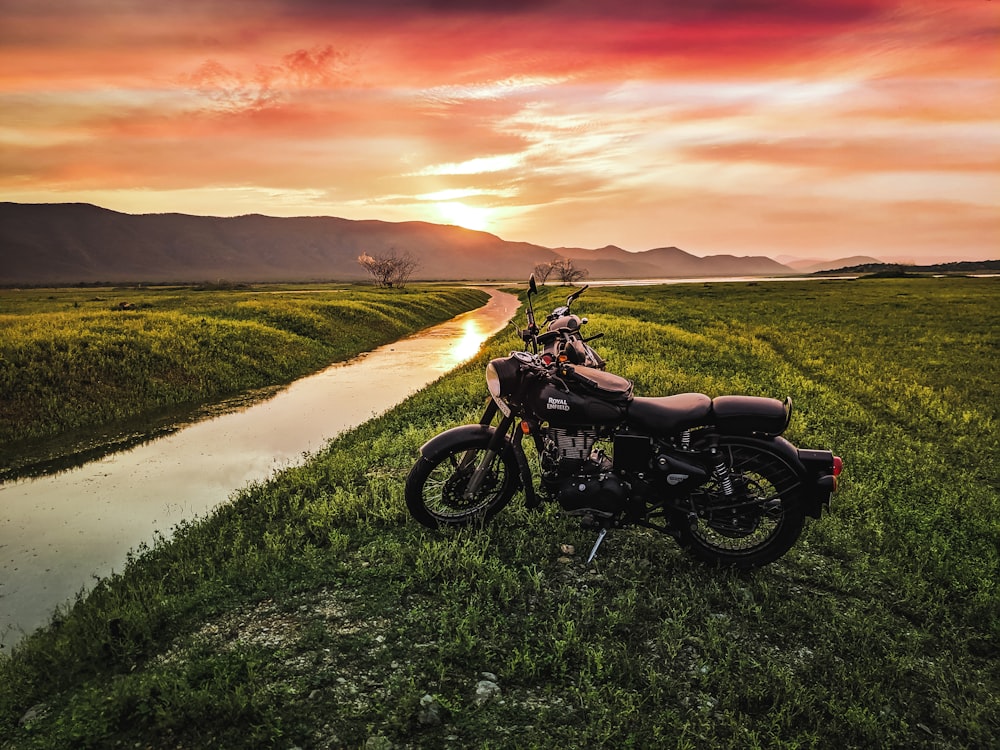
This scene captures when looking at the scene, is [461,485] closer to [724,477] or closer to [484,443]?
[484,443]

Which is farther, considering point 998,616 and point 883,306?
point 883,306

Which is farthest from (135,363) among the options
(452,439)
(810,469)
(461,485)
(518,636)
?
(810,469)

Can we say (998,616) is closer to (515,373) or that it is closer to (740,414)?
(740,414)

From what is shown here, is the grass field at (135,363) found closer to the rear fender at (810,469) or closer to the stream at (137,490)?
the stream at (137,490)

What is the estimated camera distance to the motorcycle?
541cm

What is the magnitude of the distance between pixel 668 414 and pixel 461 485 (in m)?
2.61

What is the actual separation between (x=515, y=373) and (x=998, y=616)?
5.10m

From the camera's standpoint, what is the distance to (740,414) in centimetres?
536

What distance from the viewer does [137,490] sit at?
31.4 ft

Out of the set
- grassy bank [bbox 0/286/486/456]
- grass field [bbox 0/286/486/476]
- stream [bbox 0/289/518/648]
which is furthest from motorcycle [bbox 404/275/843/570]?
grassy bank [bbox 0/286/486/456]

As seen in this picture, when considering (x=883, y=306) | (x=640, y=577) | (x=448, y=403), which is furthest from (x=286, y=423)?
(x=883, y=306)

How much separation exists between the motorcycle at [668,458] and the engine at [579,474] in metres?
0.01

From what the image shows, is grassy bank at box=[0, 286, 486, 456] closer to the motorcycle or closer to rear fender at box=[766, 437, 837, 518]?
the motorcycle

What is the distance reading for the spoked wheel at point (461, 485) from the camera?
621cm
